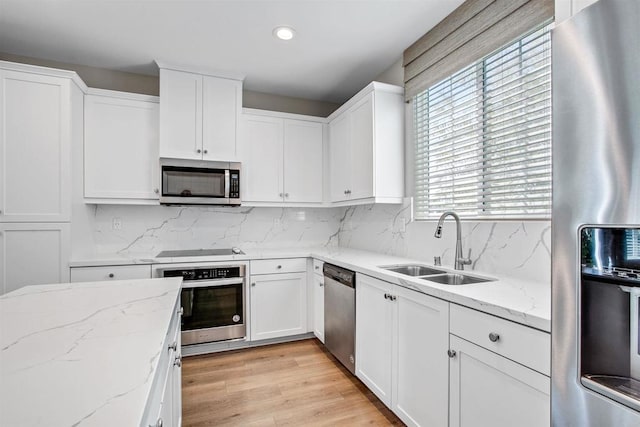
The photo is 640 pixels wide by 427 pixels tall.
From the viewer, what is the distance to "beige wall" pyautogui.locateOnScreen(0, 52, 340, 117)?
9.64ft

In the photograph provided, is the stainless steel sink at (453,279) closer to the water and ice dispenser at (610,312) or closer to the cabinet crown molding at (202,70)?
the water and ice dispenser at (610,312)

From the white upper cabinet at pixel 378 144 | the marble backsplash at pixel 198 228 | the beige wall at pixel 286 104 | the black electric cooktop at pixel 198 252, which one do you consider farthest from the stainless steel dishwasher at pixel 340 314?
the beige wall at pixel 286 104

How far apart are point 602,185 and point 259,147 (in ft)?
9.82

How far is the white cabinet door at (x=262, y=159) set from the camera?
3299 mm

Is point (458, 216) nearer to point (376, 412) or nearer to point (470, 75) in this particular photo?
point (470, 75)

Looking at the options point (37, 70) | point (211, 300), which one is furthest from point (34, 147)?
point (211, 300)

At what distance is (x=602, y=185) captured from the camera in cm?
68

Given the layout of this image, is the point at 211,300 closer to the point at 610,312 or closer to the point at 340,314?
the point at 340,314

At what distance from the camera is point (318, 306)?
120 inches

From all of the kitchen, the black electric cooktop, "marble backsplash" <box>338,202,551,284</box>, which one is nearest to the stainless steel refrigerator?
the kitchen

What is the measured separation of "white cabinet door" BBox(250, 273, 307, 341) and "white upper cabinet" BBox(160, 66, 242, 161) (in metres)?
1.24

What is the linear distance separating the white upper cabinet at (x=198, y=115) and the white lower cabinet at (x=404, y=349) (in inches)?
72.4

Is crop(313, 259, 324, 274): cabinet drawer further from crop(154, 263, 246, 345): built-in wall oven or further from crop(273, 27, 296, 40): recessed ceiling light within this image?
crop(273, 27, 296, 40): recessed ceiling light

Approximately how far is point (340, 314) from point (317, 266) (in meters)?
0.60
